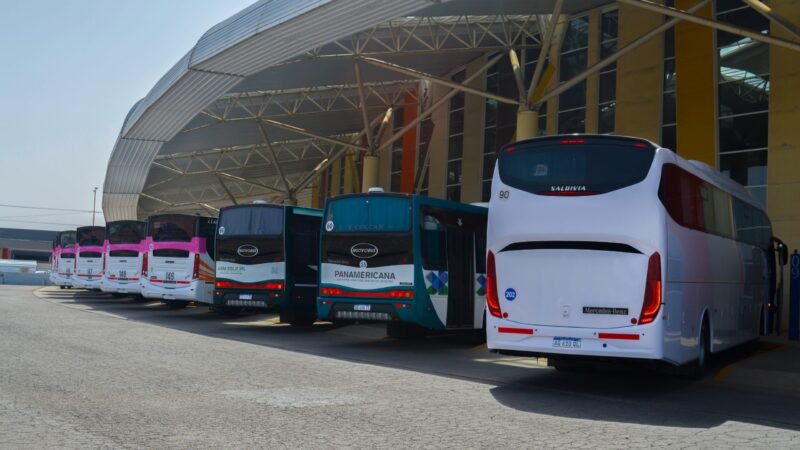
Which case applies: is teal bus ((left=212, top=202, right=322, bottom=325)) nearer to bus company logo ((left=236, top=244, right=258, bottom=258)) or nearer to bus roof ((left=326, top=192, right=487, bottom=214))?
bus company logo ((left=236, top=244, right=258, bottom=258))

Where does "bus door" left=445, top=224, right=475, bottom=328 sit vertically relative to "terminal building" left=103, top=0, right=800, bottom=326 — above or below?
below

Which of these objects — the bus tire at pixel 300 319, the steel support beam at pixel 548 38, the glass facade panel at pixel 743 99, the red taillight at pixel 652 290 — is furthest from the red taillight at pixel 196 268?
the red taillight at pixel 652 290

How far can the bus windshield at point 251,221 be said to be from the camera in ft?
66.0

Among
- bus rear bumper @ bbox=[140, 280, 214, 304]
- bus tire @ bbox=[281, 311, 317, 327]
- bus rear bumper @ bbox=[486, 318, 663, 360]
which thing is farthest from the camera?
bus rear bumper @ bbox=[140, 280, 214, 304]

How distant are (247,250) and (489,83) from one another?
16427 millimetres

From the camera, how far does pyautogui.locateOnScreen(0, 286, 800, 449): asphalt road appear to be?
22.9 ft

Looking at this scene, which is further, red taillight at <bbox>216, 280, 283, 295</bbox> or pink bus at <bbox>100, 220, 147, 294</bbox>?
pink bus at <bbox>100, 220, 147, 294</bbox>

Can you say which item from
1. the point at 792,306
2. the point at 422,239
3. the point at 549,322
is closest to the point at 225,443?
the point at 549,322

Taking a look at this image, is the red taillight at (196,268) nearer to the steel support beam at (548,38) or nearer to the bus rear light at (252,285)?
the bus rear light at (252,285)

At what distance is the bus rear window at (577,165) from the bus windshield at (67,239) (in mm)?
28292

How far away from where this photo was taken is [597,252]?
1043 centimetres

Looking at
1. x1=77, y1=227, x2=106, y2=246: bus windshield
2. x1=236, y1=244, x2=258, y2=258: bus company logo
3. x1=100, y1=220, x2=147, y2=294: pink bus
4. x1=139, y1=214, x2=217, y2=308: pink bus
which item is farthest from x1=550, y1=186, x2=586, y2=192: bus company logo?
x1=77, y1=227, x2=106, y2=246: bus windshield

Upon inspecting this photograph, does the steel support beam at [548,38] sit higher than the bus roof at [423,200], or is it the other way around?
the steel support beam at [548,38]

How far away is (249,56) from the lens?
83.0ft
